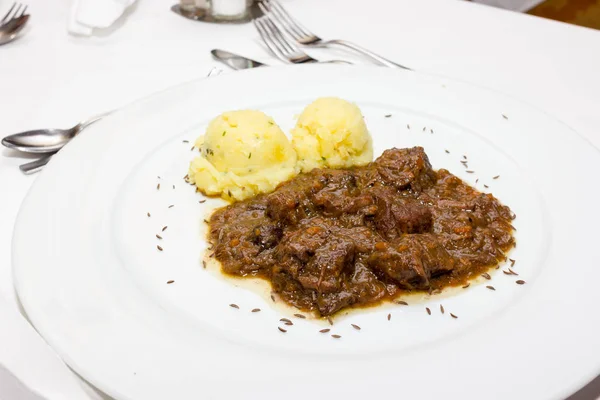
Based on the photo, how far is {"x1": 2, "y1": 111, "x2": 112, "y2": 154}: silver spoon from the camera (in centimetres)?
411

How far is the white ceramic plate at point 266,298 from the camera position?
2.46 meters

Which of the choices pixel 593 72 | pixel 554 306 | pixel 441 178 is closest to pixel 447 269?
pixel 554 306

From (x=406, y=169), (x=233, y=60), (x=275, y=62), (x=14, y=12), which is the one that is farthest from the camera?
(x=14, y=12)

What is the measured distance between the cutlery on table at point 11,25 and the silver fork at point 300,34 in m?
2.36

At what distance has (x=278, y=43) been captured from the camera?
216 inches

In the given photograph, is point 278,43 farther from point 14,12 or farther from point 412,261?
point 412,261

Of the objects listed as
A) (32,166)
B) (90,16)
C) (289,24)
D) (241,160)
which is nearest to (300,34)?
(289,24)

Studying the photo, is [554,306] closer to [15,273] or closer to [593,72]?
[15,273]

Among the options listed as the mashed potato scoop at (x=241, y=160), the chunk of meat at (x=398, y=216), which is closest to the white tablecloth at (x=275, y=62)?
the mashed potato scoop at (x=241, y=160)

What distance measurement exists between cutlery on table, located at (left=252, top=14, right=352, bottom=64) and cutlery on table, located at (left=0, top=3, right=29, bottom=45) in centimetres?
231

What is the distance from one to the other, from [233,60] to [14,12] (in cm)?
277

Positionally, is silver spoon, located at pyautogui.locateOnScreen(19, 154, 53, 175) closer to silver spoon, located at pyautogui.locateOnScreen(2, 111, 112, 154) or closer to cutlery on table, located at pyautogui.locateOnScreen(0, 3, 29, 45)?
silver spoon, located at pyautogui.locateOnScreen(2, 111, 112, 154)

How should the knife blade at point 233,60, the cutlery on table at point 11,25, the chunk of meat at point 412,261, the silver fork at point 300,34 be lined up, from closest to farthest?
the chunk of meat at point 412,261 < the knife blade at point 233,60 < the silver fork at point 300,34 < the cutlery on table at point 11,25

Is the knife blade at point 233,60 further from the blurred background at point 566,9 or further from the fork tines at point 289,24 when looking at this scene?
the blurred background at point 566,9
